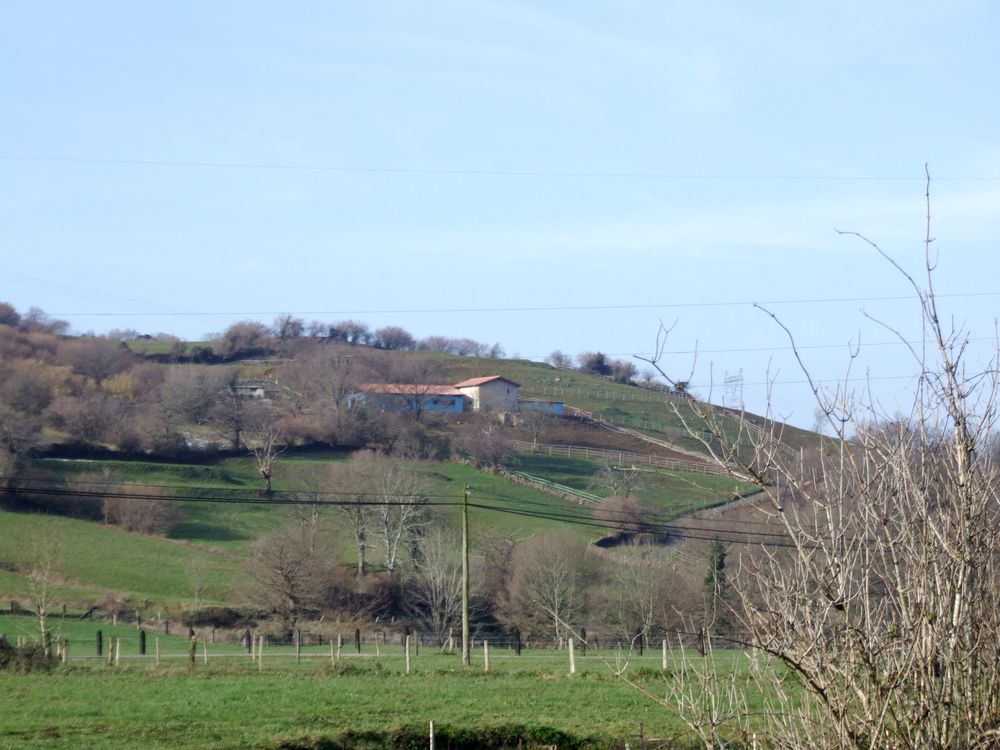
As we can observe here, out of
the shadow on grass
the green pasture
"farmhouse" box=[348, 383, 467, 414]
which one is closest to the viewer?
the green pasture

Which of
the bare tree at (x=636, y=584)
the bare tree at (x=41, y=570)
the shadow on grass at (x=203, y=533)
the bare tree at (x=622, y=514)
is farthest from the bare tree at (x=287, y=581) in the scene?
the bare tree at (x=636, y=584)

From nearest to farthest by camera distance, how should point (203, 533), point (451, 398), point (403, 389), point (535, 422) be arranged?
point (203, 533)
point (535, 422)
point (403, 389)
point (451, 398)

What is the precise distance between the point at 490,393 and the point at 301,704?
66.4m

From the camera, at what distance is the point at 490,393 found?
86188 mm

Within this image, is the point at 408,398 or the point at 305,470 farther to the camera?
the point at 408,398

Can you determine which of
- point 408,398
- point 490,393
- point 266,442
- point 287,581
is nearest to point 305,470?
point 266,442

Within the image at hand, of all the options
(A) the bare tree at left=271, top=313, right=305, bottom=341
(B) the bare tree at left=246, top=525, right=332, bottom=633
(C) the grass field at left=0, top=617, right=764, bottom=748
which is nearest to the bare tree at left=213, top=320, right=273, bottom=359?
(A) the bare tree at left=271, top=313, right=305, bottom=341

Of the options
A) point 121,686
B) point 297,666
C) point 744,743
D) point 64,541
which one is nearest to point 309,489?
point 64,541

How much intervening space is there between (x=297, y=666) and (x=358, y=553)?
24.9 m

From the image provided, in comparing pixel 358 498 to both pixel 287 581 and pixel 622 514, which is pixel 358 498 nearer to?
pixel 287 581

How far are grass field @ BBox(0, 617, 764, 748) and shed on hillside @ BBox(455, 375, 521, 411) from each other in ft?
177

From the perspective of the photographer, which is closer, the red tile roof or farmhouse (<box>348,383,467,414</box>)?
farmhouse (<box>348,383,467,414</box>)

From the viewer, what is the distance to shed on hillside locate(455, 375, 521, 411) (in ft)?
275

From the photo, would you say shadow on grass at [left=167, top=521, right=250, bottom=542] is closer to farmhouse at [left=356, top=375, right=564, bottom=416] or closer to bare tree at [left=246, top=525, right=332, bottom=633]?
bare tree at [left=246, top=525, right=332, bottom=633]
